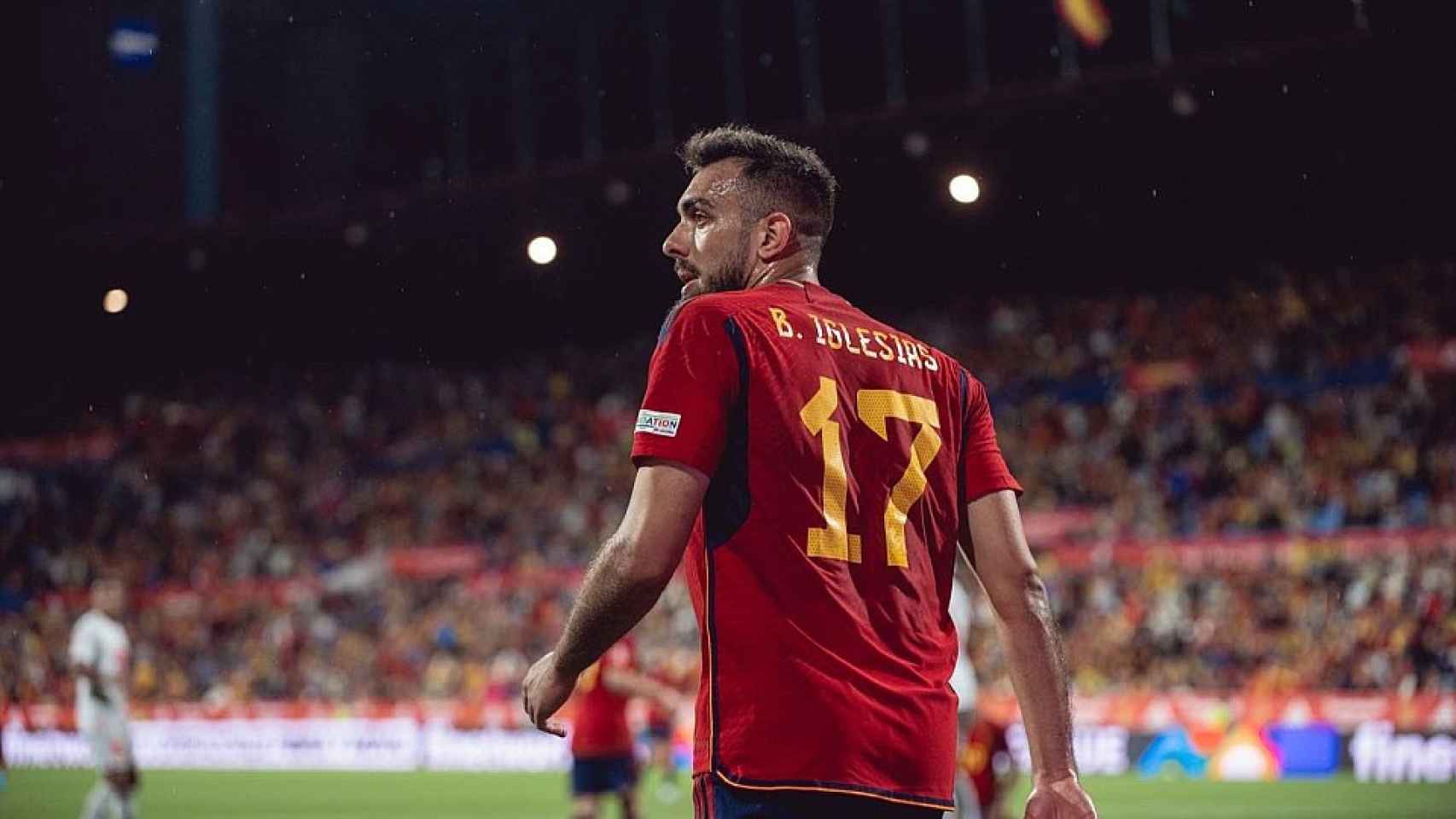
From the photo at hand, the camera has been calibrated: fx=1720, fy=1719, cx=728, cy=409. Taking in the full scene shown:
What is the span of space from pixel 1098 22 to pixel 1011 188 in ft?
18.0

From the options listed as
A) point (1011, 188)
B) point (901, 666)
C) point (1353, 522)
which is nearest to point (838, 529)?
point (901, 666)

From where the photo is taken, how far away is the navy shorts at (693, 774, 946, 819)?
2.99 meters

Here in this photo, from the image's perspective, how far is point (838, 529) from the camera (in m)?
3.11

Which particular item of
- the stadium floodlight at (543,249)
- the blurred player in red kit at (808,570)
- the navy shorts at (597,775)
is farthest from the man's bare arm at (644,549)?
the navy shorts at (597,775)

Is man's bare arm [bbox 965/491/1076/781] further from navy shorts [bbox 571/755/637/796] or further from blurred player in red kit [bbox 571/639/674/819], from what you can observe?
navy shorts [bbox 571/755/637/796]

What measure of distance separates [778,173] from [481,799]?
16641 millimetres

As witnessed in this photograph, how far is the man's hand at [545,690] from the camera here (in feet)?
10.4

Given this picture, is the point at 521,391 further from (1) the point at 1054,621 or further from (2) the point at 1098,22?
(1) the point at 1054,621

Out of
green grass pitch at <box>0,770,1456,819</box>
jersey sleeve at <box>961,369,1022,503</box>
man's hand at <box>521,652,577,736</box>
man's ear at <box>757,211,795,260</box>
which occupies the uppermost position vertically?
man's ear at <box>757,211,795,260</box>

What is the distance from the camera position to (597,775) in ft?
34.7

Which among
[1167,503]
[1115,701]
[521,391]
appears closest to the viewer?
[1115,701]

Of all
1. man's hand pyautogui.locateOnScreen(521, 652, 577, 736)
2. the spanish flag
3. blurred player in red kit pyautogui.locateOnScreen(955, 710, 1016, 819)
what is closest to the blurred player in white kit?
blurred player in red kit pyautogui.locateOnScreen(955, 710, 1016, 819)

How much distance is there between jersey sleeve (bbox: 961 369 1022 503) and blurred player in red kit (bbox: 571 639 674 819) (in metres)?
7.15

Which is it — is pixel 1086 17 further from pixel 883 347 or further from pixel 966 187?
pixel 883 347
